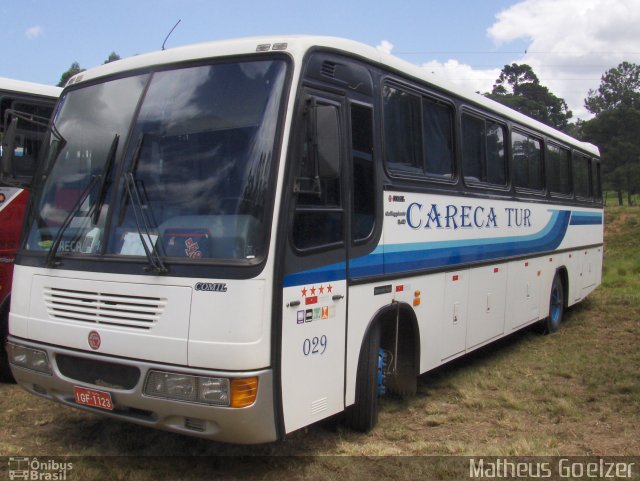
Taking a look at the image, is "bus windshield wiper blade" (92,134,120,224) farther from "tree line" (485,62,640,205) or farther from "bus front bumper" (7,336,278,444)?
"tree line" (485,62,640,205)

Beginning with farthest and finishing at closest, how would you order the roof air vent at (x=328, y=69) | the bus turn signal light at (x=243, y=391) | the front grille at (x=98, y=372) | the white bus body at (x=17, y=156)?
the white bus body at (x=17, y=156) → the roof air vent at (x=328, y=69) → the front grille at (x=98, y=372) → the bus turn signal light at (x=243, y=391)

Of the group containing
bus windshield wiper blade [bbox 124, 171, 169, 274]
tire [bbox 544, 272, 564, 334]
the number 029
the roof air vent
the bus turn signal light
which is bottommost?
tire [bbox 544, 272, 564, 334]

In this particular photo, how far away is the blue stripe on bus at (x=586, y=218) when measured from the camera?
11.1 metres

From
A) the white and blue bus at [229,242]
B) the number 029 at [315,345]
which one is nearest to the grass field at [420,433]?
the white and blue bus at [229,242]

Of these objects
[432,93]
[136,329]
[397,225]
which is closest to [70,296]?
[136,329]

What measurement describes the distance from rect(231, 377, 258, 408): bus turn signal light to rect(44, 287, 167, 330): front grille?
71 cm

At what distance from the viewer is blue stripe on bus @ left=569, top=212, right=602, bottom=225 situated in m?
11.1

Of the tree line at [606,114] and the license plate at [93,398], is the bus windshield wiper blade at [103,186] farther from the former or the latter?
the tree line at [606,114]

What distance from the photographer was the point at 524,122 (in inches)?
361

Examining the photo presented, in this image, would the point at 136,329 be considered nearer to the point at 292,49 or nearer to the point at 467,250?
the point at 292,49

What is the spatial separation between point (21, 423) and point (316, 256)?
125 inches

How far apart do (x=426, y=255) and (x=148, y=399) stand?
297 cm

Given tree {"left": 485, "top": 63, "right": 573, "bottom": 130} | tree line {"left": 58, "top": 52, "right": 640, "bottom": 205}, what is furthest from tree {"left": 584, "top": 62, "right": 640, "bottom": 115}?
tree {"left": 485, "top": 63, "right": 573, "bottom": 130}

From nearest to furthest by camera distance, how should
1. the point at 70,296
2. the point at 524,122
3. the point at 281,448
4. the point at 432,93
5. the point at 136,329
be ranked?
1. the point at 136,329
2. the point at 70,296
3. the point at 281,448
4. the point at 432,93
5. the point at 524,122
